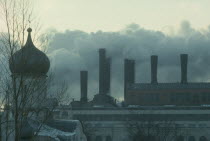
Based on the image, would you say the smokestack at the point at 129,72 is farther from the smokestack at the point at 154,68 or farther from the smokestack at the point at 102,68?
the smokestack at the point at 102,68

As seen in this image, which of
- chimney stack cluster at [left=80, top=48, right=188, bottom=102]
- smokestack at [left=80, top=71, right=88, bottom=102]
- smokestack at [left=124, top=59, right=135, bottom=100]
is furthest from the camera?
smokestack at [left=124, top=59, right=135, bottom=100]

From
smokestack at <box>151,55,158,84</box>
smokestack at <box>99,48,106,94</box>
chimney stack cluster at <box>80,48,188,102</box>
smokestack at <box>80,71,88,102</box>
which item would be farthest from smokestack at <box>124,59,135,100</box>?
smokestack at <box>80,71,88,102</box>

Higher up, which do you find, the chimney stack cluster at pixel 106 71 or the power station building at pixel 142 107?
the chimney stack cluster at pixel 106 71

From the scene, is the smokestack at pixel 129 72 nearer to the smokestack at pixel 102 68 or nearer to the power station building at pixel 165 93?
the power station building at pixel 165 93

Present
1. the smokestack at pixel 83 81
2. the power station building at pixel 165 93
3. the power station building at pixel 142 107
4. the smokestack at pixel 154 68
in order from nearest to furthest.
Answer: the power station building at pixel 142 107 < the smokestack at pixel 83 81 < the smokestack at pixel 154 68 < the power station building at pixel 165 93

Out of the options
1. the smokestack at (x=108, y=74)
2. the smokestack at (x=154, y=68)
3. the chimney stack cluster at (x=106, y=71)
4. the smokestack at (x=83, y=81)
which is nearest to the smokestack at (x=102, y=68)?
the chimney stack cluster at (x=106, y=71)

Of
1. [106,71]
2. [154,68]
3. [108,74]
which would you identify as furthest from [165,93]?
[106,71]

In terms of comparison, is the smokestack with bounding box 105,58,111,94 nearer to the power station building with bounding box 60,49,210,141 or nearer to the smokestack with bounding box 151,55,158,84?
the power station building with bounding box 60,49,210,141

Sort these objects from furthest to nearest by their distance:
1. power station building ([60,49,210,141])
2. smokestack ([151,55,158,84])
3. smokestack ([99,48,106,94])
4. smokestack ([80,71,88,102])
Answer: smokestack ([151,55,158,84])
smokestack ([80,71,88,102])
smokestack ([99,48,106,94])
power station building ([60,49,210,141])

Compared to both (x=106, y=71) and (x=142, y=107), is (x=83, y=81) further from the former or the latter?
(x=142, y=107)

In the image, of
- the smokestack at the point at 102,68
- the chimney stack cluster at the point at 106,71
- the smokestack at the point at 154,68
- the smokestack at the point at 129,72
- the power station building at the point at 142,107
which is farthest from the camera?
the smokestack at the point at 129,72

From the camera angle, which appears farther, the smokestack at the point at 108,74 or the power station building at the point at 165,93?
the power station building at the point at 165,93

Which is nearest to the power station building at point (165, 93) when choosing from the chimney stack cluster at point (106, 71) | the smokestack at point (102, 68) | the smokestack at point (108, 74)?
the chimney stack cluster at point (106, 71)

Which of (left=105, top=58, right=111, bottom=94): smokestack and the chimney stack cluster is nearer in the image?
the chimney stack cluster
